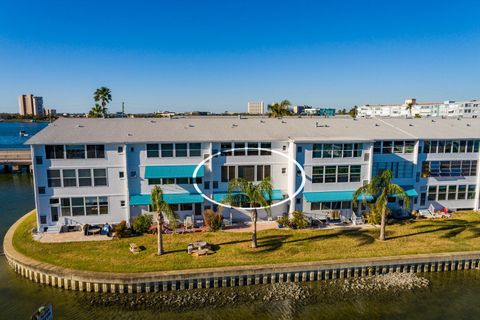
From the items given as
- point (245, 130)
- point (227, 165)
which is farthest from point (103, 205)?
point (245, 130)

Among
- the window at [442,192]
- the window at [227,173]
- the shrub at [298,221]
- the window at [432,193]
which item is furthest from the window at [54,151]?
the window at [442,192]

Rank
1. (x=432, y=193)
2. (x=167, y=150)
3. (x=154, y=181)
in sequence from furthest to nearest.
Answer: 1. (x=432, y=193)
2. (x=167, y=150)
3. (x=154, y=181)

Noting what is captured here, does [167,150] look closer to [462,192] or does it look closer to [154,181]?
[154,181]

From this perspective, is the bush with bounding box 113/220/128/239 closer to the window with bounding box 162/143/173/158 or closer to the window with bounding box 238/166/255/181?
the window with bounding box 162/143/173/158

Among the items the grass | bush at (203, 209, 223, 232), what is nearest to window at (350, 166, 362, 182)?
the grass

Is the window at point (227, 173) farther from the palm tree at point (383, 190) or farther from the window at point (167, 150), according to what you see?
the palm tree at point (383, 190)

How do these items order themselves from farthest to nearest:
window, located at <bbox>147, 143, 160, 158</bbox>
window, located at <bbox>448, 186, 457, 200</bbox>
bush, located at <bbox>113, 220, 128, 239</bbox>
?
window, located at <bbox>448, 186, 457, 200</bbox> < window, located at <bbox>147, 143, 160, 158</bbox> < bush, located at <bbox>113, 220, 128, 239</bbox>

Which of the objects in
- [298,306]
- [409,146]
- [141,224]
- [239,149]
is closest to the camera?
[298,306]

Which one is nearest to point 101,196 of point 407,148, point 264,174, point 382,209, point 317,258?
point 264,174
